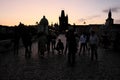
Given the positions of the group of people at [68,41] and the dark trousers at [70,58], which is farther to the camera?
the group of people at [68,41]

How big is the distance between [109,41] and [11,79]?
878 inches

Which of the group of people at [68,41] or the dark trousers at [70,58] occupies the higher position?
the group of people at [68,41]

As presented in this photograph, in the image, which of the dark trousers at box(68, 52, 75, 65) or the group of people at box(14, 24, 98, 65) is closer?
the dark trousers at box(68, 52, 75, 65)

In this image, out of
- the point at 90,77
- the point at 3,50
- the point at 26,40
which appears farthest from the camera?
the point at 3,50

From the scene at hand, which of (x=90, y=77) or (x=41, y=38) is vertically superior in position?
(x=41, y=38)

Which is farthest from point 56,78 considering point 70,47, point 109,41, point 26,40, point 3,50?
point 109,41

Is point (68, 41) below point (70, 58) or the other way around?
the other way around

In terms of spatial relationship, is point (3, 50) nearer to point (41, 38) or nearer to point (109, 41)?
point (41, 38)

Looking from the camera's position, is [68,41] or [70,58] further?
[68,41]

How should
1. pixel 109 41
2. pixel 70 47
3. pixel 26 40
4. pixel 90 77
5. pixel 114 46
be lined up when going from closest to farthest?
1. pixel 90 77
2. pixel 70 47
3. pixel 26 40
4. pixel 114 46
5. pixel 109 41

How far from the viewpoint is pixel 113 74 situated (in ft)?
42.5

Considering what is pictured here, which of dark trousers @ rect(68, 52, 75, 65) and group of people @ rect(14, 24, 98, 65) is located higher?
group of people @ rect(14, 24, 98, 65)

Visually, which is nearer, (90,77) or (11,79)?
(11,79)

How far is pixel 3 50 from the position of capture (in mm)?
25156
